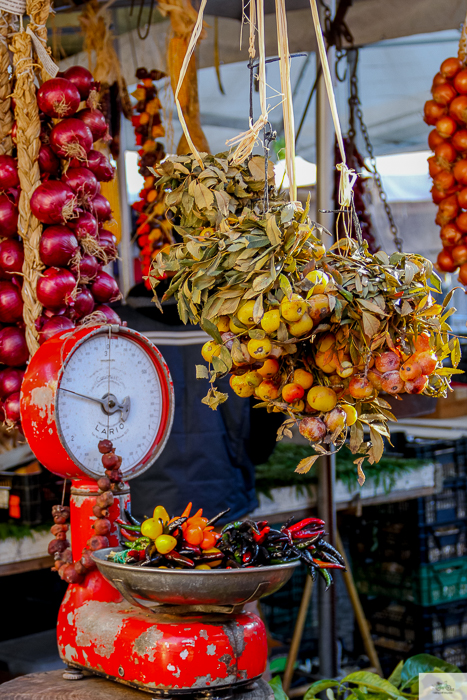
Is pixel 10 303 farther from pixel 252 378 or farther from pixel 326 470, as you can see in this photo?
pixel 326 470

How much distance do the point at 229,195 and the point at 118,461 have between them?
592 millimetres

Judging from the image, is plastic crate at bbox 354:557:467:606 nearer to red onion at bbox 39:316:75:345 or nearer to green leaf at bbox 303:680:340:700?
green leaf at bbox 303:680:340:700

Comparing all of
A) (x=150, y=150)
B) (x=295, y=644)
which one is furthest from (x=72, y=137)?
(x=295, y=644)

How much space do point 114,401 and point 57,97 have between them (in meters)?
0.68

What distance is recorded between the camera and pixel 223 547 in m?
1.23

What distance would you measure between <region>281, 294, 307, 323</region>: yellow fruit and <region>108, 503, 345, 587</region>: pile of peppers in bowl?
19.8 inches

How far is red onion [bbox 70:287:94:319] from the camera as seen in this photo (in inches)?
62.2

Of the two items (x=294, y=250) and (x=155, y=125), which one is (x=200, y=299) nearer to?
(x=294, y=250)

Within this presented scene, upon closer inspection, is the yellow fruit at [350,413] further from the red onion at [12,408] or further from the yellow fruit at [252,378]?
the red onion at [12,408]

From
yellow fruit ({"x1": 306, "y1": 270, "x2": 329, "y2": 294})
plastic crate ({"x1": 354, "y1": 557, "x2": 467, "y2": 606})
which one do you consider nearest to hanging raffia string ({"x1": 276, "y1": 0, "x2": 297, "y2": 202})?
yellow fruit ({"x1": 306, "y1": 270, "x2": 329, "y2": 294})

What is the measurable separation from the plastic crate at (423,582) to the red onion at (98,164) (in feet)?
7.26

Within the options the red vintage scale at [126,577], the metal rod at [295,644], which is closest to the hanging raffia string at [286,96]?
the red vintage scale at [126,577]

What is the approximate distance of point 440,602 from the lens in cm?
302

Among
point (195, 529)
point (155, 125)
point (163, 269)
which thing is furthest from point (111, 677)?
point (155, 125)
